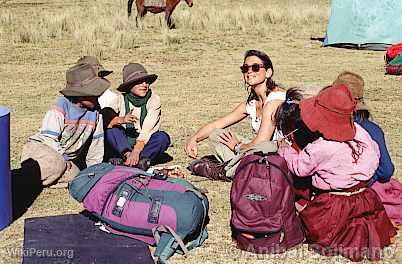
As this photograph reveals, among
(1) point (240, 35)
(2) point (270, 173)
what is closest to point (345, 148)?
(2) point (270, 173)

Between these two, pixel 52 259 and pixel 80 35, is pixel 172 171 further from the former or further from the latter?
pixel 80 35

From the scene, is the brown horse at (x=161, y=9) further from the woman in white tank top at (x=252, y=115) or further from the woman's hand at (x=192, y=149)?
the woman's hand at (x=192, y=149)

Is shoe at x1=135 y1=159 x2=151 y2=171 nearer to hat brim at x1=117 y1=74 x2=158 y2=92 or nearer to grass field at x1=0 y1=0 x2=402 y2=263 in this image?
grass field at x1=0 y1=0 x2=402 y2=263

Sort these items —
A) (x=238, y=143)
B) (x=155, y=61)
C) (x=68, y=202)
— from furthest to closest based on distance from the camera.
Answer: (x=155, y=61) → (x=238, y=143) → (x=68, y=202)

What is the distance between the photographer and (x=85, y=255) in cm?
454

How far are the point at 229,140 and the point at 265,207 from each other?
5.07ft

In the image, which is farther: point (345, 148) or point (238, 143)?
point (238, 143)

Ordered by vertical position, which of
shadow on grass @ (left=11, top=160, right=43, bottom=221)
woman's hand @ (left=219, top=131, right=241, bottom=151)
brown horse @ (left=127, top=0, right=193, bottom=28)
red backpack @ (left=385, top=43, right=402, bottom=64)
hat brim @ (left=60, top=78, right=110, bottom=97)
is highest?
brown horse @ (left=127, top=0, right=193, bottom=28)

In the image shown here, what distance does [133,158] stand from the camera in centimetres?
607

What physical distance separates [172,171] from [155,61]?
25.4 ft

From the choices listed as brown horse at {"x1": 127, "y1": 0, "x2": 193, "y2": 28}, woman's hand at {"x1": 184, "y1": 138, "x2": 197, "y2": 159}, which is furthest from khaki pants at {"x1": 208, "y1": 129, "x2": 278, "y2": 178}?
brown horse at {"x1": 127, "y1": 0, "x2": 193, "y2": 28}

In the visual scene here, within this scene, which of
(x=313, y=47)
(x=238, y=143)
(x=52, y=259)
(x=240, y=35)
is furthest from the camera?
(x=240, y=35)

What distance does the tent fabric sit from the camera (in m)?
15.3

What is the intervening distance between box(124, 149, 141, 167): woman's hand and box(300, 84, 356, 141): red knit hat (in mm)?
1908
